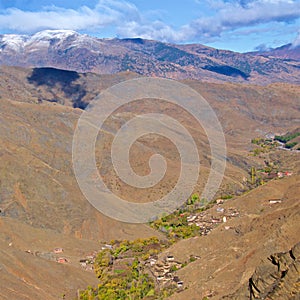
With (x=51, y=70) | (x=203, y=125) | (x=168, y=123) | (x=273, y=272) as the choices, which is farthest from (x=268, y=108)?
(x=273, y=272)

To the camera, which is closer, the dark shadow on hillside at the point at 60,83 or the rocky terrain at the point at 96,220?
the rocky terrain at the point at 96,220

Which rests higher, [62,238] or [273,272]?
[273,272]

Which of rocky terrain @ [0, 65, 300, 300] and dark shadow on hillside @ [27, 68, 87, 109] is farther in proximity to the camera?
dark shadow on hillside @ [27, 68, 87, 109]

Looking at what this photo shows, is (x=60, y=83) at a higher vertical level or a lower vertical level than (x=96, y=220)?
higher

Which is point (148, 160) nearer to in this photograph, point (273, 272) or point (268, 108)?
point (273, 272)
